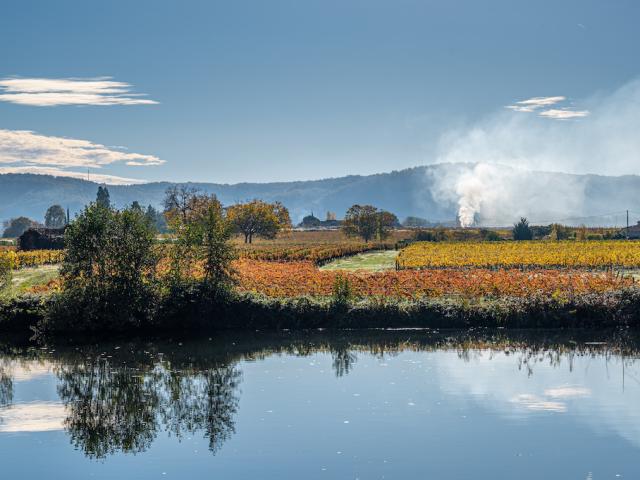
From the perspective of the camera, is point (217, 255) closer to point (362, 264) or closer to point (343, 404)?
point (343, 404)

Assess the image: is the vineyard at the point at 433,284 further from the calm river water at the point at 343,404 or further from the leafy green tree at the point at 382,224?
the leafy green tree at the point at 382,224

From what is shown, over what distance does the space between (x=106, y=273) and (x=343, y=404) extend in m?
17.5

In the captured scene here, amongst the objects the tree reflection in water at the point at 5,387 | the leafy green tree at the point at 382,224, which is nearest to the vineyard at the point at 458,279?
the tree reflection in water at the point at 5,387

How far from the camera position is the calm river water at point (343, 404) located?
64.5ft

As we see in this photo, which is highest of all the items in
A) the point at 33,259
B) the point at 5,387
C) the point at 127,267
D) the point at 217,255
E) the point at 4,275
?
the point at 33,259

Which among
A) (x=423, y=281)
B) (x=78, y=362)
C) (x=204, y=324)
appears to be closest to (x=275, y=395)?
(x=78, y=362)

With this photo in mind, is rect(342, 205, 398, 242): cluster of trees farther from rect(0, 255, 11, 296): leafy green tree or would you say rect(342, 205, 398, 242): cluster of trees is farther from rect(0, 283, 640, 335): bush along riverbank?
rect(0, 255, 11, 296): leafy green tree

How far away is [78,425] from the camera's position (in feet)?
77.9

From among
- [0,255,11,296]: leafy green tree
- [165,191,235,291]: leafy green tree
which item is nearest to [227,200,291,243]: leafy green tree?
[0,255,11,296]: leafy green tree

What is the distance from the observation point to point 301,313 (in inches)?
1519

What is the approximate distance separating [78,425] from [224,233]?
18185mm

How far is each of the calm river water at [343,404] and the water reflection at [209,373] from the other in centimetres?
8

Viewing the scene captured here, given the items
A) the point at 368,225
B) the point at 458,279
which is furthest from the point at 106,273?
the point at 368,225

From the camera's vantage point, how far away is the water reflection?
23594 mm
